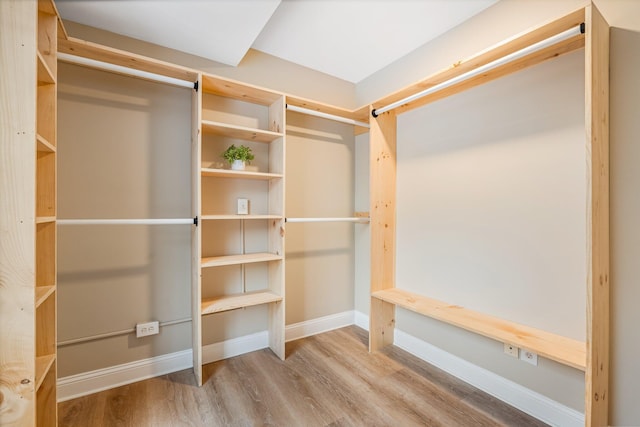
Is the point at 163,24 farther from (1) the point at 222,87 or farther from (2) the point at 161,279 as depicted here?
(2) the point at 161,279

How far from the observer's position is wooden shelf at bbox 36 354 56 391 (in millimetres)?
1155

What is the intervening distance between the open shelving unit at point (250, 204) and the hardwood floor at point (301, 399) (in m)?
0.22

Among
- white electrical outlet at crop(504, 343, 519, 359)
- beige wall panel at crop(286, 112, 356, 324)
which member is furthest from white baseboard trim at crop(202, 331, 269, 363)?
white electrical outlet at crop(504, 343, 519, 359)

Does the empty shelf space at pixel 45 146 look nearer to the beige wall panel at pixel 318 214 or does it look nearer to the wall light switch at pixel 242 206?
the wall light switch at pixel 242 206

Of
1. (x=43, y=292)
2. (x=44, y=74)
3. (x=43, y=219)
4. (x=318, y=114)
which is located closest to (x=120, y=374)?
(x=43, y=292)

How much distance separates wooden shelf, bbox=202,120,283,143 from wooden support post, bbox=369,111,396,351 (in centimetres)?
83

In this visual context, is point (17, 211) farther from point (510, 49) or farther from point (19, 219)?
point (510, 49)

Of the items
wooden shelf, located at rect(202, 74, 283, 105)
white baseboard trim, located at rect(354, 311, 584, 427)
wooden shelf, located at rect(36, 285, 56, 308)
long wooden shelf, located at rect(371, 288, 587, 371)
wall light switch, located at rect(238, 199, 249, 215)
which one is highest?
wooden shelf, located at rect(202, 74, 283, 105)

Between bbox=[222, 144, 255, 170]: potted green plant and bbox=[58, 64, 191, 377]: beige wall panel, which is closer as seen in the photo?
bbox=[58, 64, 191, 377]: beige wall panel

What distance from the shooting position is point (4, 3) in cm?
99

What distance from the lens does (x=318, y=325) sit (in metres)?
2.83

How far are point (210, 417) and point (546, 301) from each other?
2.03 m

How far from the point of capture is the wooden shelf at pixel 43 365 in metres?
1.16

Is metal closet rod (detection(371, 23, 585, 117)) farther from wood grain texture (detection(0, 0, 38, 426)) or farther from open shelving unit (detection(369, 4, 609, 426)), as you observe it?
wood grain texture (detection(0, 0, 38, 426))
